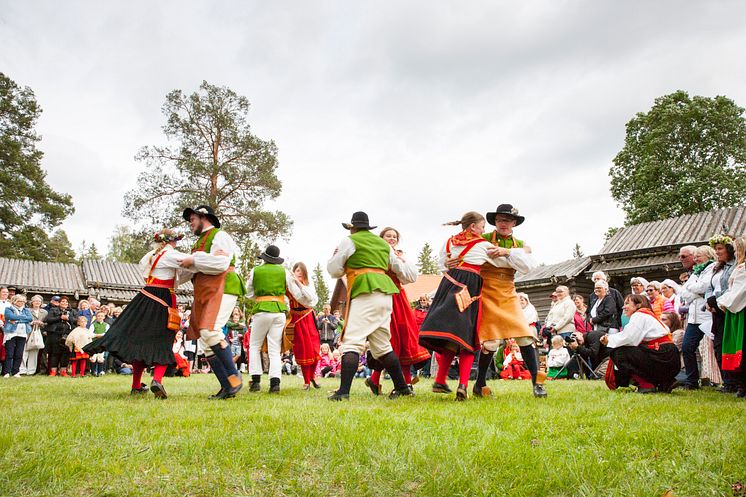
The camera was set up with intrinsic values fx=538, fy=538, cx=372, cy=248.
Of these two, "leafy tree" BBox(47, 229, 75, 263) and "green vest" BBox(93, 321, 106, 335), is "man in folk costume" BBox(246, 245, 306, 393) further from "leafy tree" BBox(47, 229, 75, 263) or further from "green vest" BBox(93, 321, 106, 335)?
"leafy tree" BBox(47, 229, 75, 263)

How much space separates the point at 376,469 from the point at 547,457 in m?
0.87

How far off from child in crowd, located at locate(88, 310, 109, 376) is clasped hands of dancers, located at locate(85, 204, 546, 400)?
7.19m

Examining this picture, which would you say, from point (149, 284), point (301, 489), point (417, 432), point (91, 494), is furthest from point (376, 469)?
point (149, 284)

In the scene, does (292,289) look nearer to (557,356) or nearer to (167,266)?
(167,266)

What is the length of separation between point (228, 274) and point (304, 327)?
5.11ft

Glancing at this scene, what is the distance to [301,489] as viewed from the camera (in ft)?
7.75

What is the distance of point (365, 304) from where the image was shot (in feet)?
17.7

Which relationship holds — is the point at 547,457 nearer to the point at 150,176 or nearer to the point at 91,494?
the point at 91,494

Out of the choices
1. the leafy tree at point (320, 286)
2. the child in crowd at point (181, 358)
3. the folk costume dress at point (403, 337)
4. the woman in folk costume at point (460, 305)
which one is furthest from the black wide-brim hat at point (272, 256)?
the leafy tree at point (320, 286)

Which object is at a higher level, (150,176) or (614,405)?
(150,176)

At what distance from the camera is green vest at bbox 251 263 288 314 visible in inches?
286

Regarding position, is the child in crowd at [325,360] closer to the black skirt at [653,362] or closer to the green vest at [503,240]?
the black skirt at [653,362]

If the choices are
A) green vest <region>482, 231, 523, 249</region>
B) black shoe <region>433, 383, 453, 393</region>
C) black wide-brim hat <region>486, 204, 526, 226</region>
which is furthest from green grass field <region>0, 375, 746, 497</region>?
black wide-brim hat <region>486, 204, 526, 226</region>

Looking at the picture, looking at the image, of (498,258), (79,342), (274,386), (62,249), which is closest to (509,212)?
(498,258)
